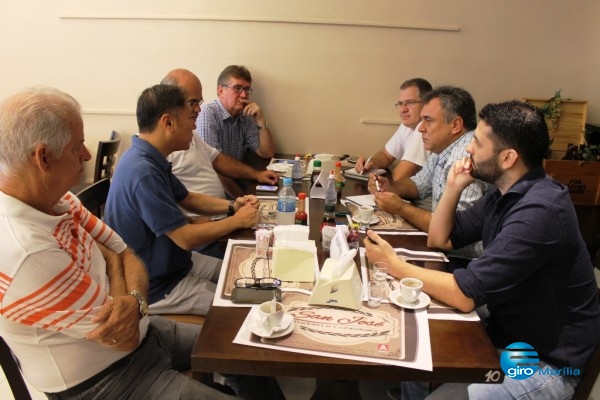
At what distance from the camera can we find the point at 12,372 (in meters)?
1.15

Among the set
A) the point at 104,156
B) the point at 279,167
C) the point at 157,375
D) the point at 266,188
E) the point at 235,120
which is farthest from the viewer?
the point at 235,120

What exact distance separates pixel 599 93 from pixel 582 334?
8.62 ft

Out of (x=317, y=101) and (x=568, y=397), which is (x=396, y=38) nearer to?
(x=317, y=101)

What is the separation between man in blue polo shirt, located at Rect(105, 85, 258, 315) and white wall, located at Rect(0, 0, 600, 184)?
154 centimetres

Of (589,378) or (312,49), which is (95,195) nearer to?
(589,378)

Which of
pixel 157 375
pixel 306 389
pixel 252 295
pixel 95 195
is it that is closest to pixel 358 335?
pixel 252 295

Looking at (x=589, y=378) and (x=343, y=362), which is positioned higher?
(x=343, y=362)

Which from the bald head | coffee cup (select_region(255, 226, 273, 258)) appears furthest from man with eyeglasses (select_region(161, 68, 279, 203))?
coffee cup (select_region(255, 226, 273, 258))

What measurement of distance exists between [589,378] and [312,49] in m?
2.63

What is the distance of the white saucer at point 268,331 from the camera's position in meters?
1.08

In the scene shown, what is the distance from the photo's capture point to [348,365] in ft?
3.31

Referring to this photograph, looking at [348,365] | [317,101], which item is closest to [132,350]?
[348,365]

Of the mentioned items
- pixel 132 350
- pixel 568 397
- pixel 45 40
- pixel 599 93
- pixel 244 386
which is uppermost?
pixel 45 40

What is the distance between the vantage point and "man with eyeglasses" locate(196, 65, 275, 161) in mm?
2926
